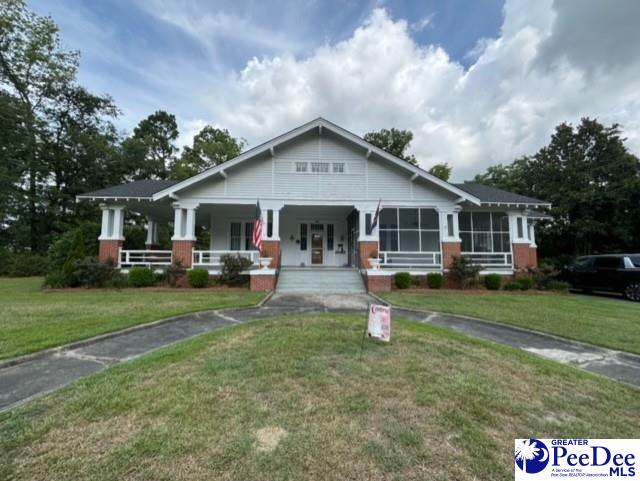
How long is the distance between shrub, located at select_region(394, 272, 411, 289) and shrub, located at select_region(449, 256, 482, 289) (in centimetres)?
226

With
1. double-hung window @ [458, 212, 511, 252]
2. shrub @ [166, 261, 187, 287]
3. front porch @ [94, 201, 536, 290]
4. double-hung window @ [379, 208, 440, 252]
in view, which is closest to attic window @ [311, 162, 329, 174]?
front porch @ [94, 201, 536, 290]

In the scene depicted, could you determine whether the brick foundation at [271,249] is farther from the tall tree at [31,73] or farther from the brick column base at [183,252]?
the tall tree at [31,73]

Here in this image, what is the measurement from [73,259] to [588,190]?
34.7m

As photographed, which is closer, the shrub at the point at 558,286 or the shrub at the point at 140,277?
the shrub at the point at 140,277

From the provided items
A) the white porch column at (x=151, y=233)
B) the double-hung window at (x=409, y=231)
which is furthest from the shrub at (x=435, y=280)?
the white porch column at (x=151, y=233)

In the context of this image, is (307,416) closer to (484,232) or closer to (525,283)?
(525,283)

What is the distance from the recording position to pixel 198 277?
41.0ft

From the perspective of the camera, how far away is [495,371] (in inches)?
162

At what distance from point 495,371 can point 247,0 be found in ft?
47.5

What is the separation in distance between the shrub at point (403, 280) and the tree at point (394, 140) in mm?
21969

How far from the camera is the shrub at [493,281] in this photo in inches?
526

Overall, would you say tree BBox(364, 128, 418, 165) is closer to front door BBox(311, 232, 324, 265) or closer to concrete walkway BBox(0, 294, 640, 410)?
front door BBox(311, 232, 324, 265)

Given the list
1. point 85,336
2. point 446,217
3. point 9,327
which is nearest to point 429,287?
point 446,217

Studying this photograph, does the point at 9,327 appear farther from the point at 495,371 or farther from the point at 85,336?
the point at 495,371
